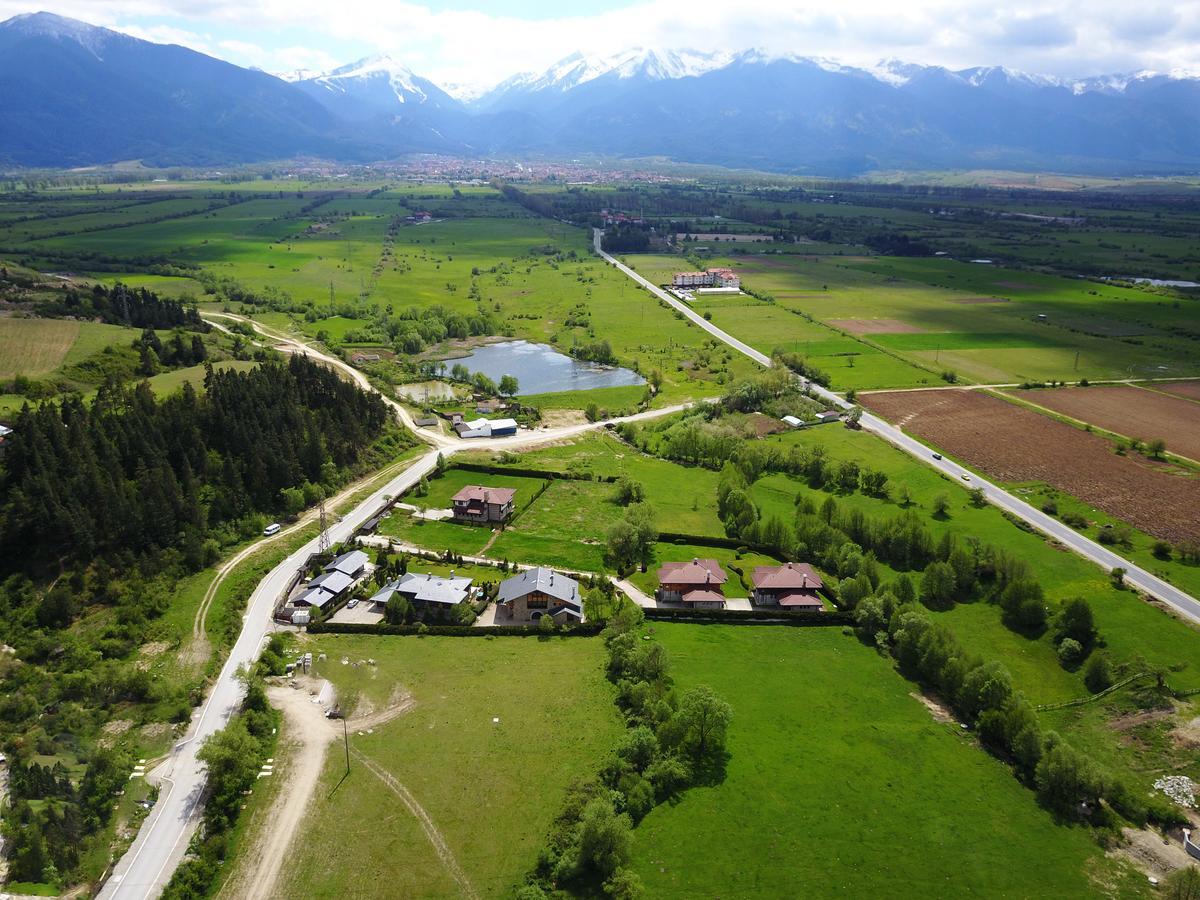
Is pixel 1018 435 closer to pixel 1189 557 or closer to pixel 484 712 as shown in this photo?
pixel 1189 557

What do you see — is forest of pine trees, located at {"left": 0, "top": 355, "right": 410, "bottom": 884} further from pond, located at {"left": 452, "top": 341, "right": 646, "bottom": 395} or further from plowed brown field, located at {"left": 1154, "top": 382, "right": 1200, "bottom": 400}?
plowed brown field, located at {"left": 1154, "top": 382, "right": 1200, "bottom": 400}

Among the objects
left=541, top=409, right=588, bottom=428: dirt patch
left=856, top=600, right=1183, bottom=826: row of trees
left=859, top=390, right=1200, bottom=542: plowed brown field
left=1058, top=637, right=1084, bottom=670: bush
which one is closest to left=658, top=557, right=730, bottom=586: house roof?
left=856, top=600, right=1183, bottom=826: row of trees

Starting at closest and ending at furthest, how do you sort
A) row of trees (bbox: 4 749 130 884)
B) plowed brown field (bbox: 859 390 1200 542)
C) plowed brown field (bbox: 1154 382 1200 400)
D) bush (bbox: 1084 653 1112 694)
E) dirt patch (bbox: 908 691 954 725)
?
row of trees (bbox: 4 749 130 884) → dirt patch (bbox: 908 691 954 725) → bush (bbox: 1084 653 1112 694) → plowed brown field (bbox: 859 390 1200 542) → plowed brown field (bbox: 1154 382 1200 400)

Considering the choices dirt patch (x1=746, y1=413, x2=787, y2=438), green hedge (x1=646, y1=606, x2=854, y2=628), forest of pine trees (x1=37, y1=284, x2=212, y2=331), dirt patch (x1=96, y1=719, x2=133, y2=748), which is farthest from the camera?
forest of pine trees (x1=37, y1=284, x2=212, y2=331)

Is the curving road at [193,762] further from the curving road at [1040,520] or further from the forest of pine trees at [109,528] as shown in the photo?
the curving road at [1040,520]

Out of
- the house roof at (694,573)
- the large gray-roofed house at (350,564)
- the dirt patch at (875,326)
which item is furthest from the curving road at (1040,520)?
the large gray-roofed house at (350,564)

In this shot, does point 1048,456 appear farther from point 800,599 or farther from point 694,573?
point 694,573

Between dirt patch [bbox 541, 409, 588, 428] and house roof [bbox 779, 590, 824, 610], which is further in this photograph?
dirt patch [bbox 541, 409, 588, 428]

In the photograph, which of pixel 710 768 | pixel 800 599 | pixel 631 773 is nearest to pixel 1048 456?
pixel 800 599
